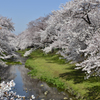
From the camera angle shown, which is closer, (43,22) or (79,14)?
(79,14)

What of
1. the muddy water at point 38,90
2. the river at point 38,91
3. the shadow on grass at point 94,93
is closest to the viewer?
the shadow on grass at point 94,93

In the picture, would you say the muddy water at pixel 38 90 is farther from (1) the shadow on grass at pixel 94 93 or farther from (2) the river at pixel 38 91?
(1) the shadow on grass at pixel 94 93

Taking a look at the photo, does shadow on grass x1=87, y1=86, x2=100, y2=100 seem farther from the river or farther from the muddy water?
the muddy water

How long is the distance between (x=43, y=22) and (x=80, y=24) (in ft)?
89.1

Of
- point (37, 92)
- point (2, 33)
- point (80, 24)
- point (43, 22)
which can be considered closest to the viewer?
point (37, 92)

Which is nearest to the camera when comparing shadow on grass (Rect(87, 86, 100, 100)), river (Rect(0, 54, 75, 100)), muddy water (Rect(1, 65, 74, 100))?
shadow on grass (Rect(87, 86, 100, 100))

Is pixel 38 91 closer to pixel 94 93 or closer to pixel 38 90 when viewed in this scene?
pixel 38 90

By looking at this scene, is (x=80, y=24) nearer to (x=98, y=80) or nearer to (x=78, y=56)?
(x=78, y=56)

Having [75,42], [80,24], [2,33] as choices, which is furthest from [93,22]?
[2,33]

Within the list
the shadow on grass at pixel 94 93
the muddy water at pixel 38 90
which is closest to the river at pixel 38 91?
the muddy water at pixel 38 90

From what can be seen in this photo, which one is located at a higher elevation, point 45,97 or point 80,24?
point 80,24

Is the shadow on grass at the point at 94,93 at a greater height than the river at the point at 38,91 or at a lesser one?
lesser

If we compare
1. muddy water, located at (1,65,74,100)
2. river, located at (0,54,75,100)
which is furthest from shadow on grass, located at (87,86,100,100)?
muddy water, located at (1,65,74,100)

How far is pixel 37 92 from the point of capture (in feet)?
43.4
